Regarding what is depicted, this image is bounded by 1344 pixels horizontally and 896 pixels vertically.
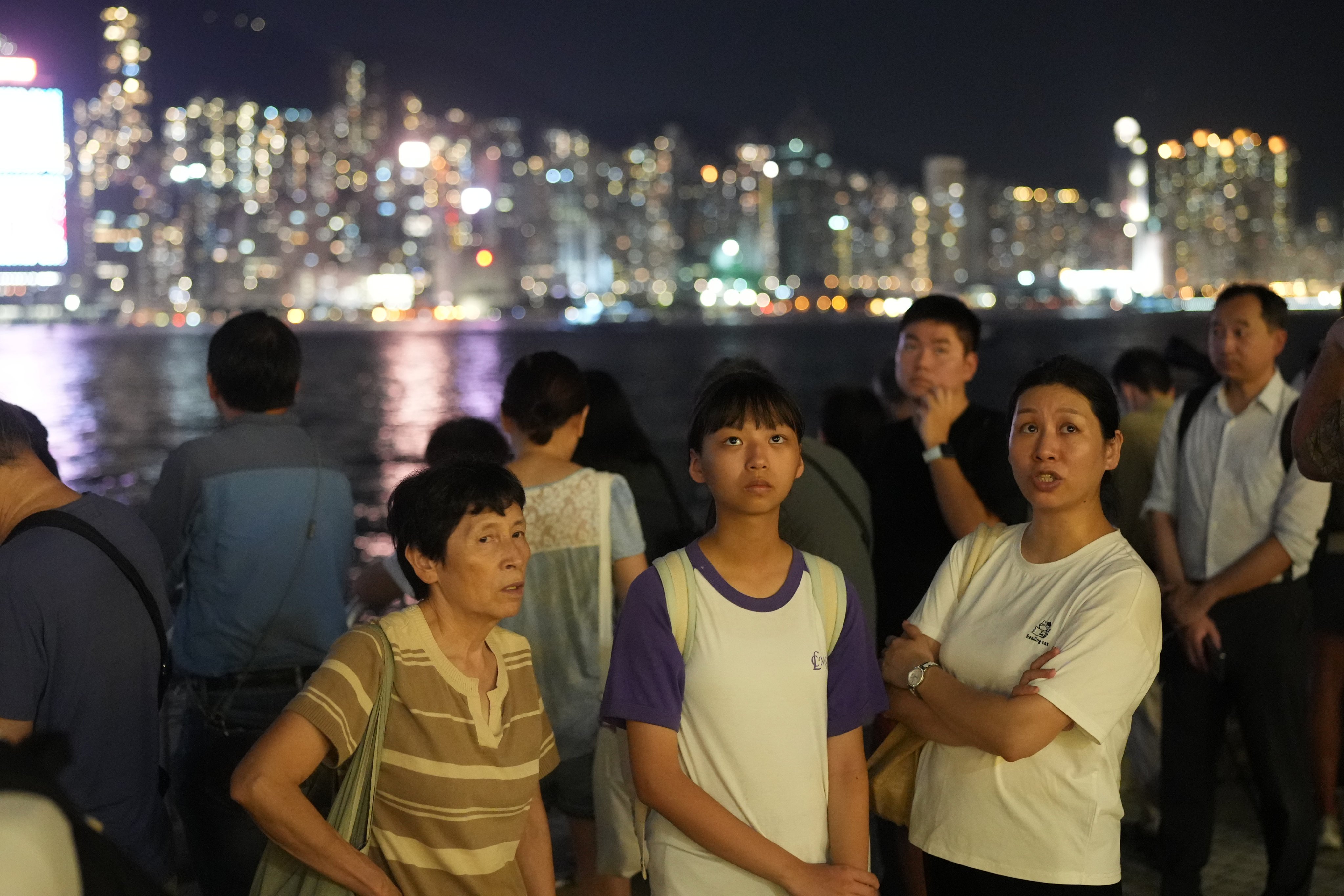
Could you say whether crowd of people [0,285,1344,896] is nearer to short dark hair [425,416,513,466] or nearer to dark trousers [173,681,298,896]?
dark trousers [173,681,298,896]

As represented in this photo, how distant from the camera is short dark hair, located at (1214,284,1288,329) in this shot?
3637mm

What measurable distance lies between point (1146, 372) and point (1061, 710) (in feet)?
12.0

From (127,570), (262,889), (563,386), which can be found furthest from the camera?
(563,386)

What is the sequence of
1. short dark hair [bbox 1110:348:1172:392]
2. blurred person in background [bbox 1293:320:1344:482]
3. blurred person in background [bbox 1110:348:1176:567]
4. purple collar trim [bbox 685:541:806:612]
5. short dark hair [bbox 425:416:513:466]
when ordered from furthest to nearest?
1. short dark hair [bbox 1110:348:1172:392]
2. blurred person in background [bbox 1110:348:1176:567]
3. short dark hair [bbox 425:416:513:466]
4. purple collar trim [bbox 685:541:806:612]
5. blurred person in background [bbox 1293:320:1344:482]

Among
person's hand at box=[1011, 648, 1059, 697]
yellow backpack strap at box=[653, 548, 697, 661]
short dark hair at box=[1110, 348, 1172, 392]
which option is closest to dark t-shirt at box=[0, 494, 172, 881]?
yellow backpack strap at box=[653, 548, 697, 661]

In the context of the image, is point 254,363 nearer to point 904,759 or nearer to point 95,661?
point 95,661

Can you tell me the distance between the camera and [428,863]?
2.13 meters

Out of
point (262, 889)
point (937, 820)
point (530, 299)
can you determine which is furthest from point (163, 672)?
point (530, 299)

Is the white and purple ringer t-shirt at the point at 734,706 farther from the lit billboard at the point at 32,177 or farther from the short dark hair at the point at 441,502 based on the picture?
the lit billboard at the point at 32,177

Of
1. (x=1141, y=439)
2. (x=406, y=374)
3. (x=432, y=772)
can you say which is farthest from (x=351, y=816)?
(x=406, y=374)

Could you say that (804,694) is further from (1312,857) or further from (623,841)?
(1312,857)

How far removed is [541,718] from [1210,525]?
2.22 meters

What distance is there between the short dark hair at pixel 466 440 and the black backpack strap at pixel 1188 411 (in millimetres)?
2002

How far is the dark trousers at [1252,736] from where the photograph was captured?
3.37m
